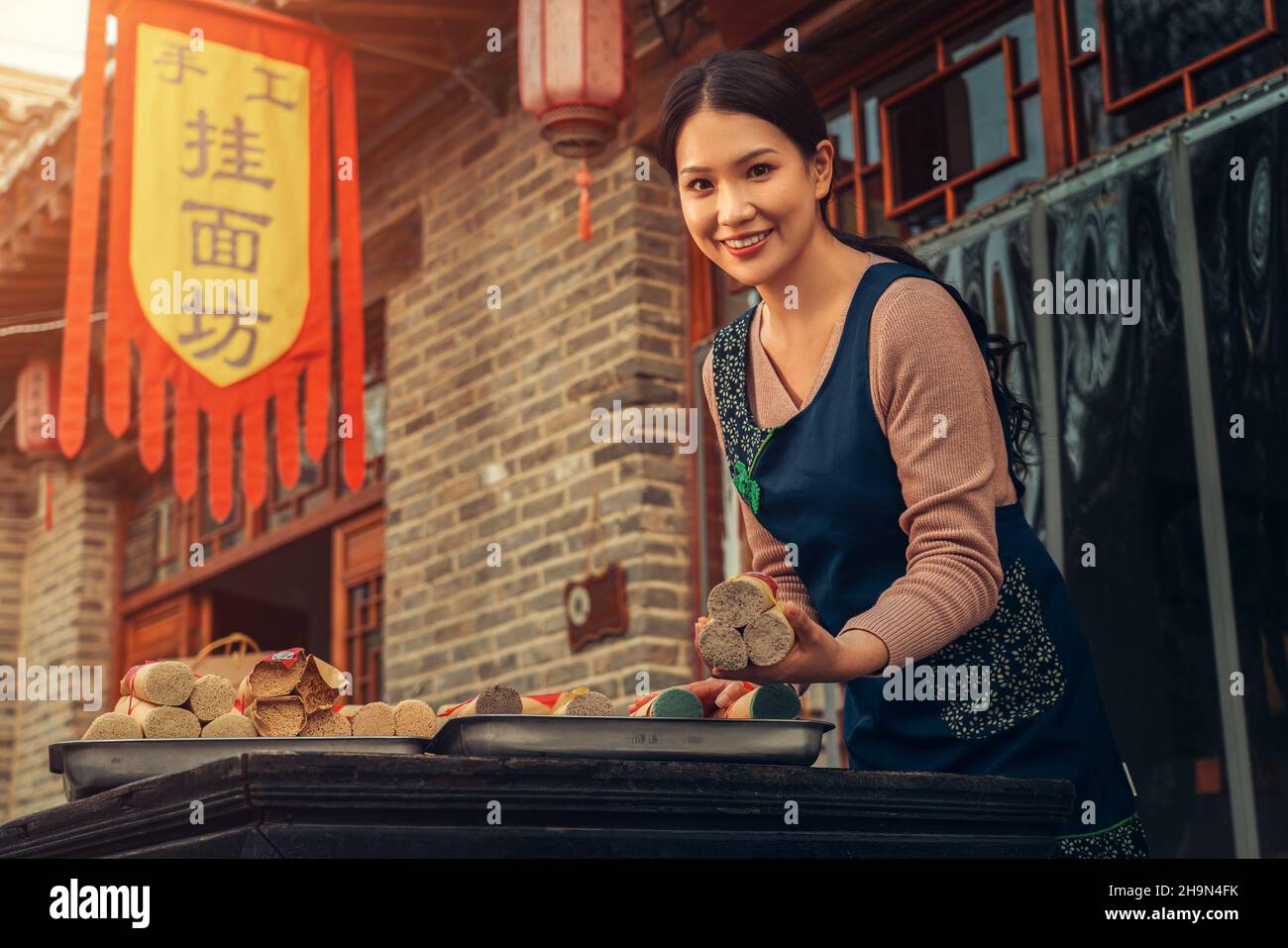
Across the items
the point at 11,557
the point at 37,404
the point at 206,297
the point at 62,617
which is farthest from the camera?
the point at 11,557

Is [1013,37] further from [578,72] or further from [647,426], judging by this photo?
[647,426]

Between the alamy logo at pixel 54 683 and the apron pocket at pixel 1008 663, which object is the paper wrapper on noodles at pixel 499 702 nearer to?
the apron pocket at pixel 1008 663

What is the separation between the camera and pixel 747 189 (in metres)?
2.02

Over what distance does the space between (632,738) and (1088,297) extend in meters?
3.09

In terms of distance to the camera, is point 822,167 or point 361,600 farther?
point 361,600

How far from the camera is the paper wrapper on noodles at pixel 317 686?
1.76 metres

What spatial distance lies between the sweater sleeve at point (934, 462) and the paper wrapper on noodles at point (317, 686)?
1.90 ft

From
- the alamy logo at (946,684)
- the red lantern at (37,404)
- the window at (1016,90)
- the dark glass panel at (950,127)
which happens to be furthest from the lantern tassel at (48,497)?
the alamy logo at (946,684)

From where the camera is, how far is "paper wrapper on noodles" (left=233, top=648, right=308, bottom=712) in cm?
174

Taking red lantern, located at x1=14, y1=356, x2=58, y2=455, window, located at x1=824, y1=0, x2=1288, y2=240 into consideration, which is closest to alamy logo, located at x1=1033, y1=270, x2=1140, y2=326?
window, located at x1=824, y1=0, x2=1288, y2=240

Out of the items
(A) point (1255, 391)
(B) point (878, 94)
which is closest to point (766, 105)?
(A) point (1255, 391)
